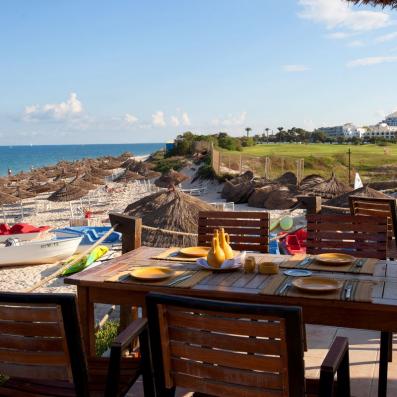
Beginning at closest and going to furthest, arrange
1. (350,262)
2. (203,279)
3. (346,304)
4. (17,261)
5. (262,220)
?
(346,304)
(203,279)
(350,262)
(262,220)
(17,261)

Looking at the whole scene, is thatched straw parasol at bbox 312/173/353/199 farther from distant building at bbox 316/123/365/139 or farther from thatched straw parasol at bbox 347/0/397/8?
distant building at bbox 316/123/365/139

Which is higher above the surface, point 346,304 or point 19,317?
point 19,317

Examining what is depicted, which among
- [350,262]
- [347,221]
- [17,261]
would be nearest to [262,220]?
[347,221]

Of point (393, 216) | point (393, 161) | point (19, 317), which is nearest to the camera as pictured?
point (19, 317)

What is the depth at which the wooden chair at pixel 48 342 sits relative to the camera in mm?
1886

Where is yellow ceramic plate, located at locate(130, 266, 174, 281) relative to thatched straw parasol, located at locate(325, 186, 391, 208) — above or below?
above

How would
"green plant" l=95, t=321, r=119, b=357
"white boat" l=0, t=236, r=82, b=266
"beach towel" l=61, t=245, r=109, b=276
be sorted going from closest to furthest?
"green plant" l=95, t=321, r=119, b=357 < "beach towel" l=61, t=245, r=109, b=276 < "white boat" l=0, t=236, r=82, b=266

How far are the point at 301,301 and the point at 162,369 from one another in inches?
30.9

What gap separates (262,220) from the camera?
4.07 m

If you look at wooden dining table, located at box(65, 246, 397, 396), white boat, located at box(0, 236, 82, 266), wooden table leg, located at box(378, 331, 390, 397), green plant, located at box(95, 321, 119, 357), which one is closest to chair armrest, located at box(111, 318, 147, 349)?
wooden dining table, located at box(65, 246, 397, 396)

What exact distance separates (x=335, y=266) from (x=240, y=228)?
1.25 meters

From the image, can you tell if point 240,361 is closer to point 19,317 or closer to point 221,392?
point 221,392

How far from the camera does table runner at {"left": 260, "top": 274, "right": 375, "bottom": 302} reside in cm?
232

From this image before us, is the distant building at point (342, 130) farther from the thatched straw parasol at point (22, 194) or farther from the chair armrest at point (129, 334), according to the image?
the chair armrest at point (129, 334)
